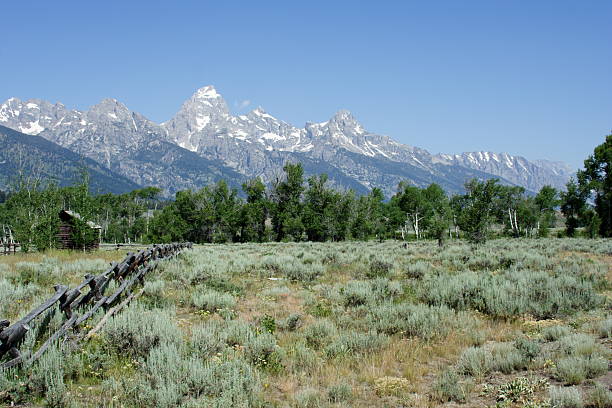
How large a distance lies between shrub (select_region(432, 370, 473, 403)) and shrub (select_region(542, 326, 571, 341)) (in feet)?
8.56

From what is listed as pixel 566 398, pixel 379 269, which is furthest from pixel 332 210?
pixel 566 398

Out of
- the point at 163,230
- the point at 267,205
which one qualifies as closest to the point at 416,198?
the point at 267,205

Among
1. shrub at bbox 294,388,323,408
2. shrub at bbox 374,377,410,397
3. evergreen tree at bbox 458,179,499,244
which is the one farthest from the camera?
evergreen tree at bbox 458,179,499,244

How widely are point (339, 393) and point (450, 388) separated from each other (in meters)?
1.44

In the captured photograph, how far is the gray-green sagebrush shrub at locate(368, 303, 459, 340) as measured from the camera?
783 cm

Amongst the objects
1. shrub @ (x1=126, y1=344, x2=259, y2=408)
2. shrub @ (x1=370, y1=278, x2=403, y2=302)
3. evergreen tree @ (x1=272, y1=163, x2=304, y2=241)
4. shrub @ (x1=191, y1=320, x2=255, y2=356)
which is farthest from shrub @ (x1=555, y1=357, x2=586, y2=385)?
evergreen tree @ (x1=272, y1=163, x2=304, y2=241)

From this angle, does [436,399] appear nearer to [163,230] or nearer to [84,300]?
→ [84,300]

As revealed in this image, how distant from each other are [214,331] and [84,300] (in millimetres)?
2519

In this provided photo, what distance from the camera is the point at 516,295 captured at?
9.84 m

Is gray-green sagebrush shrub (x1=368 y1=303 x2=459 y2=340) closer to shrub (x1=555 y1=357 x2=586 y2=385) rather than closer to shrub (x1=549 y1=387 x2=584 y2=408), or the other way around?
shrub (x1=555 y1=357 x2=586 y2=385)

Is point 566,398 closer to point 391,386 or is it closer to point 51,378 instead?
point 391,386

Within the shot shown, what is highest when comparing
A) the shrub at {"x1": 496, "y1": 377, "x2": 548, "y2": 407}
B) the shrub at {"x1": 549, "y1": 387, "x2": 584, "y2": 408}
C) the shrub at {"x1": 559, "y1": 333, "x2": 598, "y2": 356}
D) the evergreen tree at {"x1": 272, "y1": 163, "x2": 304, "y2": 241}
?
the evergreen tree at {"x1": 272, "y1": 163, "x2": 304, "y2": 241}

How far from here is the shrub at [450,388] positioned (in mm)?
5184

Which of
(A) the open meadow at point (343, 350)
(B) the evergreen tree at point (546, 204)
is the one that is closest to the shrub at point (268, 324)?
(A) the open meadow at point (343, 350)
